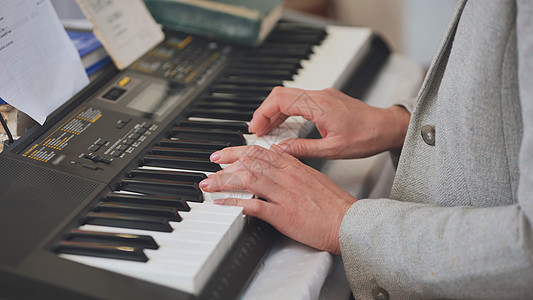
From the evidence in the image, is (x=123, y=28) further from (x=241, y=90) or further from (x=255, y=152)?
(x=255, y=152)

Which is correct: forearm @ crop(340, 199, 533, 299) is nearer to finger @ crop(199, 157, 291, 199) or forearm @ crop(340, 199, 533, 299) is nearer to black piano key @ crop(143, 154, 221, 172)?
finger @ crop(199, 157, 291, 199)

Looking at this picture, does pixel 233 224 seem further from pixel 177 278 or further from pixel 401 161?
pixel 401 161

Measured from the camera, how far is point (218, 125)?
0.96m

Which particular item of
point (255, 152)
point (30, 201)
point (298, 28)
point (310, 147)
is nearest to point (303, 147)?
point (310, 147)

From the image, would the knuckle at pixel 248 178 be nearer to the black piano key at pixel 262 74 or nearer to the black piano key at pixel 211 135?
the black piano key at pixel 211 135

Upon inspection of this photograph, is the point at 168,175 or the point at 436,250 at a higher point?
the point at 168,175

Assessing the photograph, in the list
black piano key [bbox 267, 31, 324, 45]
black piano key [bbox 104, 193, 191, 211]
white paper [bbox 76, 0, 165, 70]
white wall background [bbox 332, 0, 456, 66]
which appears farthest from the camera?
white wall background [bbox 332, 0, 456, 66]

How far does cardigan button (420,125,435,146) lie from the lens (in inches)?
33.5

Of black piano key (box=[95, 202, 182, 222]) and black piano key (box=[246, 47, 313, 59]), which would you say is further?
black piano key (box=[246, 47, 313, 59])

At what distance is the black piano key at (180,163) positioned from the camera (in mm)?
849

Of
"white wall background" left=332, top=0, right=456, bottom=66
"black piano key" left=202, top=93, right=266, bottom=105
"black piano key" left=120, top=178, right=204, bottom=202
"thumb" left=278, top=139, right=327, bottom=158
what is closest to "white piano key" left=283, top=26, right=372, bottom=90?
"black piano key" left=202, top=93, right=266, bottom=105

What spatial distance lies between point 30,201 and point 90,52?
453 mm

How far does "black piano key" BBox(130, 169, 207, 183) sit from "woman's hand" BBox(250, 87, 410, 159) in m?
0.16

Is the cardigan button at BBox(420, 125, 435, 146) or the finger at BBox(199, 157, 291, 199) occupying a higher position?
the finger at BBox(199, 157, 291, 199)
